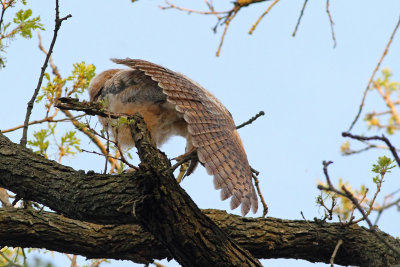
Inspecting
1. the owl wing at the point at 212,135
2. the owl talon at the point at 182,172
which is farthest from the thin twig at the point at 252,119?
the owl talon at the point at 182,172

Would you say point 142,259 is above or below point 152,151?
below

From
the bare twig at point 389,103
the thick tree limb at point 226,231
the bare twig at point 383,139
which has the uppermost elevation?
the bare twig at point 389,103

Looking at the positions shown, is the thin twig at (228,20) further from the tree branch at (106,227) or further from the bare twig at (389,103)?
the bare twig at (389,103)

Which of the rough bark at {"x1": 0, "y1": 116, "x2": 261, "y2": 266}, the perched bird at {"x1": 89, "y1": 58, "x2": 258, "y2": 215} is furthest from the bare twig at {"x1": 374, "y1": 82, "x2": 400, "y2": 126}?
the rough bark at {"x1": 0, "y1": 116, "x2": 261, "y2": 266}

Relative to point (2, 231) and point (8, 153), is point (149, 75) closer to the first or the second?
point (8, 153)

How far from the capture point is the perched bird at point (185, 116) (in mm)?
3930

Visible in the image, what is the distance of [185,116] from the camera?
4207 millimetres

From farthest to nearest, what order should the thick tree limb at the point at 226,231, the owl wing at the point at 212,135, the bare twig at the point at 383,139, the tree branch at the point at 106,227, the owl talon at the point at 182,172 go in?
the owl talon at the point at 182,172
the owl wing at the point at 212,135
the thick tree limb at the point at 226,231
the tree branch at the point at 106,227
the bare twig at the point at 383,139

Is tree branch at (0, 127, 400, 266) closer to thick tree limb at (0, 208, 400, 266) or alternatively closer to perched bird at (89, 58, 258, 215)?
thick tree limb at (0, 208, 400, 266)

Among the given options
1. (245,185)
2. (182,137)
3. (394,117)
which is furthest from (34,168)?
(394,117)

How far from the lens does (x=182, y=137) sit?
5.43 m

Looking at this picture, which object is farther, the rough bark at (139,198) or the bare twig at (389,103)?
the bare twig at (389,103)

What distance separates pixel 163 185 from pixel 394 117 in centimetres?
412

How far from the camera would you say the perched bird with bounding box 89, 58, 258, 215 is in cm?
393
